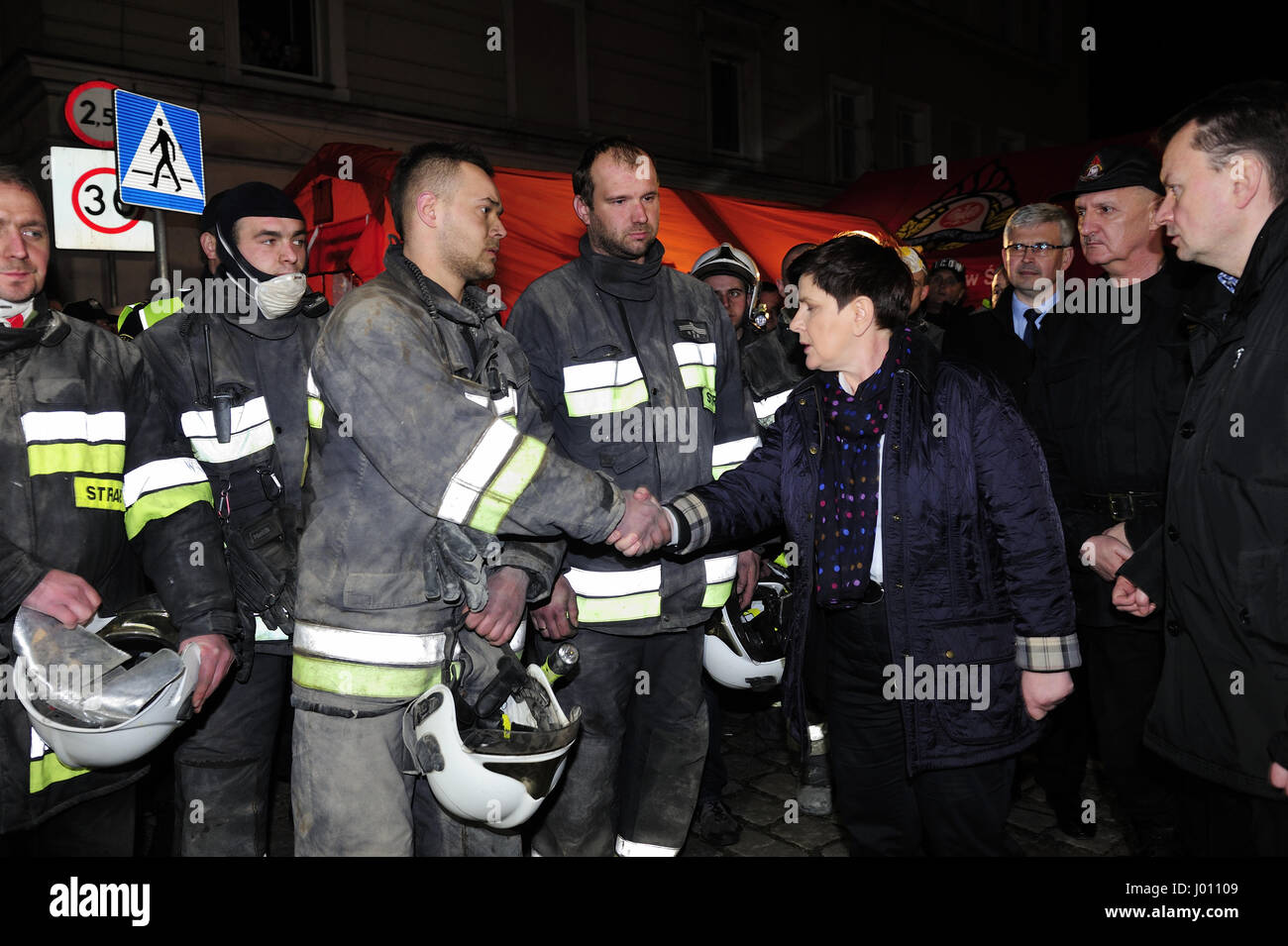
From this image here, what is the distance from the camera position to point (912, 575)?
2.56 meters

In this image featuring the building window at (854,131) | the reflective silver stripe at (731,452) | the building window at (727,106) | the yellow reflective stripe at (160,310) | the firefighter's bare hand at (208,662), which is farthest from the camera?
the building window at (854,131)

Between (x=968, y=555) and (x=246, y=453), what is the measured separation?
2.35 metres

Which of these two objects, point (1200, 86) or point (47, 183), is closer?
point (47, 183)

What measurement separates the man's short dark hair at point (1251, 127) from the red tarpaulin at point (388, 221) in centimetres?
484

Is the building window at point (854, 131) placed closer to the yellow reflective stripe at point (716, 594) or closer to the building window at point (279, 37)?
the building window at point (279, 37)

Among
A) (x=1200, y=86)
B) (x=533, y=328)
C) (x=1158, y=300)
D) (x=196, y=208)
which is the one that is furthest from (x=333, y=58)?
(x=1200, y=86)

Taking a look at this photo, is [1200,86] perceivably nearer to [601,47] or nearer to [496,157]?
[601,47]

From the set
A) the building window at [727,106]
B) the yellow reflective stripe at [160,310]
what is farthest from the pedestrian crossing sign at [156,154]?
the building window at [727,106]

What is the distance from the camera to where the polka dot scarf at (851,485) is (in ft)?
8.64

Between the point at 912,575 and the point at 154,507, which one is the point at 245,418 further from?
the point at 912,575

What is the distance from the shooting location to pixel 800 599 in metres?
2.79

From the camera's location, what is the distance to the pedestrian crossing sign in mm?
6367

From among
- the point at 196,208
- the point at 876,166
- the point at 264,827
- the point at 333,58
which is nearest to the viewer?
the point at 264,827
